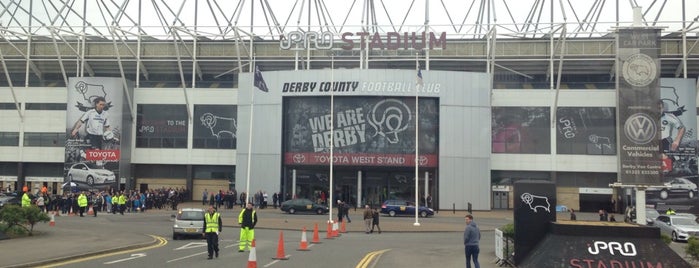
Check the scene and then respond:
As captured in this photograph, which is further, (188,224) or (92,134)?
(92,134)

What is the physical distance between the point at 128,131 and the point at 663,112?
162ft

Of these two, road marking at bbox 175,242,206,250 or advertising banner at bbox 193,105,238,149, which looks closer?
road marking at bbox 175,242,206,250

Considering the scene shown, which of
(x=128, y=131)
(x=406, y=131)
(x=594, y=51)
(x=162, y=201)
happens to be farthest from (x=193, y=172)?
(x=594, y=51)

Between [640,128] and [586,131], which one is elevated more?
[586,131]

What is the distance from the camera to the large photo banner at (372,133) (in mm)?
58125

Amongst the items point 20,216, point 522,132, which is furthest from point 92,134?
point 522,132

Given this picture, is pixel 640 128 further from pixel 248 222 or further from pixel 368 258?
pixel 248 222

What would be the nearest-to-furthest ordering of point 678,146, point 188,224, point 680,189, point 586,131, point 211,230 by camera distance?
point 211,230
point 188,224
point 680,189
point 678,146
point 586,131

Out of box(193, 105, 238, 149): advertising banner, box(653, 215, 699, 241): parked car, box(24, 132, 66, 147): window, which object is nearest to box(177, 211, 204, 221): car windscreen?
box(653, 215, 699, 241): parked car

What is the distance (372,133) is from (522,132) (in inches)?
572

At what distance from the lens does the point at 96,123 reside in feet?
201

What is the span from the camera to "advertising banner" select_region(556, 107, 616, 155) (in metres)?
60.4

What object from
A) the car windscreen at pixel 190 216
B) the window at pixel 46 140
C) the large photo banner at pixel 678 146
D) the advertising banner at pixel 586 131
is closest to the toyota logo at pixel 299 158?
the advertising banner at pixel 586 131

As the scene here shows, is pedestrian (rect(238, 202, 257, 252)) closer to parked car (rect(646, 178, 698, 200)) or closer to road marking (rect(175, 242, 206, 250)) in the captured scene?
road marking (rect(175, 242, 206, 250))
